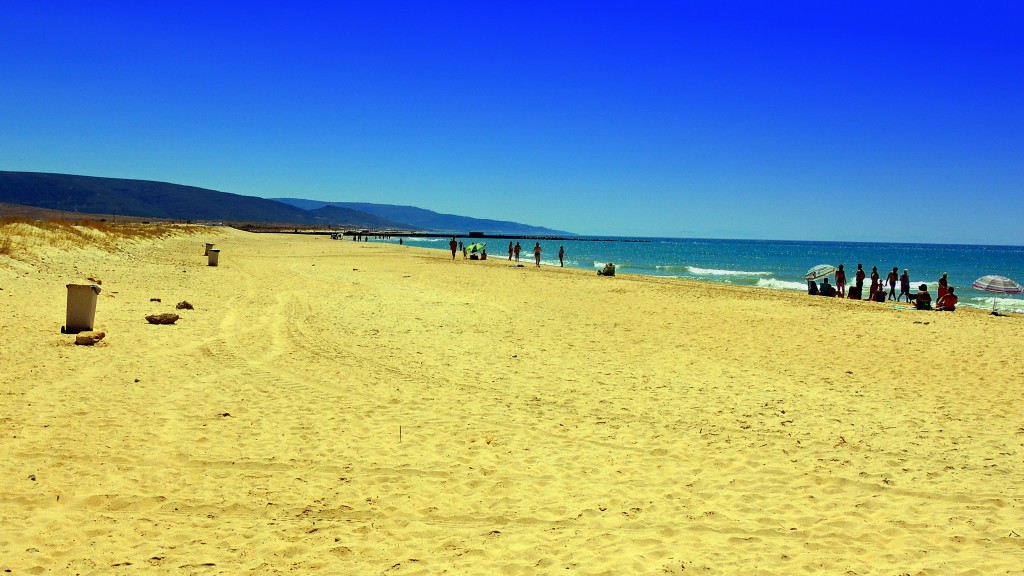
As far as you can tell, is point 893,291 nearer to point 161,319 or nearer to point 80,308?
point 161,319

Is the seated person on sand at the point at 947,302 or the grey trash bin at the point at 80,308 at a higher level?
the seated person on sand at the point at 947,302

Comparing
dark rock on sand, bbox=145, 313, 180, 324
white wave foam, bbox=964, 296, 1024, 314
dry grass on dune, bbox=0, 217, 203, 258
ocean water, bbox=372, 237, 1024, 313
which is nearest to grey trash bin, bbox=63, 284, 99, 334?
dark rock on sand, bbox=145, 313, 180, 324

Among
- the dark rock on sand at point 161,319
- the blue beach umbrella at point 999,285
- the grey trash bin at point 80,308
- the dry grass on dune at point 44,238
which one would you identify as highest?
the blue beach umbrella at point 999,285

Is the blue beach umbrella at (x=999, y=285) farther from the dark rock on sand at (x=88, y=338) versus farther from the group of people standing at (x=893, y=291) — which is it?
the dark rock on sand at (x=88, y=338)

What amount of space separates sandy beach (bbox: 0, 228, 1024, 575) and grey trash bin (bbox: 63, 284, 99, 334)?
0.76 feet

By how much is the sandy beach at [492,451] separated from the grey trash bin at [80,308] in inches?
9.1

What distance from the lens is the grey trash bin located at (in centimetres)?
990

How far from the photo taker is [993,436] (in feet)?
22.6

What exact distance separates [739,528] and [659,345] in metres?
7.29

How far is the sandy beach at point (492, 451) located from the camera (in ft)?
13.7

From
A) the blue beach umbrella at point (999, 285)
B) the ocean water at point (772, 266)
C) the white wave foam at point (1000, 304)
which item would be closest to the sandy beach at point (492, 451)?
the blue beach umbrella at point (999, 285)

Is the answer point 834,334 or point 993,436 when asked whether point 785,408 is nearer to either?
point 993,436

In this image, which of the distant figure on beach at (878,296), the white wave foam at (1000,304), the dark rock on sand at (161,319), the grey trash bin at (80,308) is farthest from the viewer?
the white wave foam at (1000,304)

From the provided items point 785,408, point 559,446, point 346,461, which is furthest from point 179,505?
point 785,408
